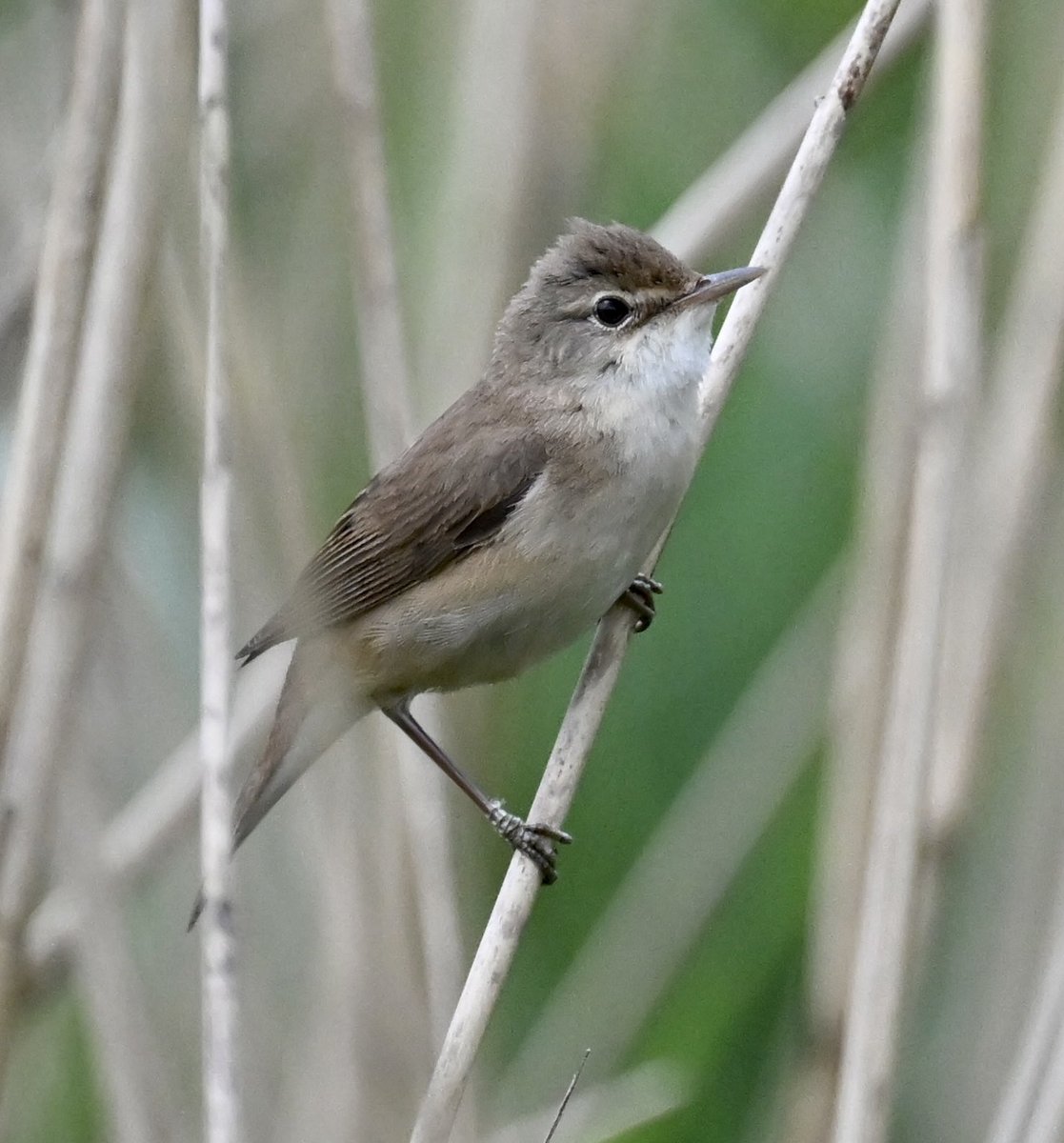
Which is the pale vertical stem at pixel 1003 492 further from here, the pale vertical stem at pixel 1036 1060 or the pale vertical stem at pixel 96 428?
the pale vertical stem at pixel 96 428


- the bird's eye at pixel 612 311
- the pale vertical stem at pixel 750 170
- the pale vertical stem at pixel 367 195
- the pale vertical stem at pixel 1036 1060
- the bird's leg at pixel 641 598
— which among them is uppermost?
the pale vertical stem at pixel 367 195

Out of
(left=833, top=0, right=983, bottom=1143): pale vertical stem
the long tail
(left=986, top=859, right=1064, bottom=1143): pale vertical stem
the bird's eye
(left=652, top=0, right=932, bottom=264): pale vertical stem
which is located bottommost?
(left=986, top=859, right=1064, bottom=1143): pale vertical stem

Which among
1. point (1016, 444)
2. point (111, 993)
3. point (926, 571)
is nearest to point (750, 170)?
point (1016, 444)

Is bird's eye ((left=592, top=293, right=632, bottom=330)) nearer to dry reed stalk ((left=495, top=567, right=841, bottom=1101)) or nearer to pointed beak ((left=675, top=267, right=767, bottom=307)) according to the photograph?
pointed beak ((left=675, top=267, right=767, bottom=307))

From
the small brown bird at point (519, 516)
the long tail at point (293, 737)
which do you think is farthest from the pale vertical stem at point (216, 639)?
the long tail at point (293, 737)

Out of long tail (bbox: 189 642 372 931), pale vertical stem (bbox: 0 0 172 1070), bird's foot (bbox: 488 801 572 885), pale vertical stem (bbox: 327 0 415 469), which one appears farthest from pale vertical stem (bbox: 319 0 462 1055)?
pale vertical stem (bbox: 0 0 172 1070)

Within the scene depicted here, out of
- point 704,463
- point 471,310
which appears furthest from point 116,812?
point 704,463

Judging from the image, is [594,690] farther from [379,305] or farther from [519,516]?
[379,305]

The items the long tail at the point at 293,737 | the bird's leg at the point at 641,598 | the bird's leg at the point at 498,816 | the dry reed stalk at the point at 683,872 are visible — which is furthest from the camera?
the dry reed stalk at the point at 683,872
